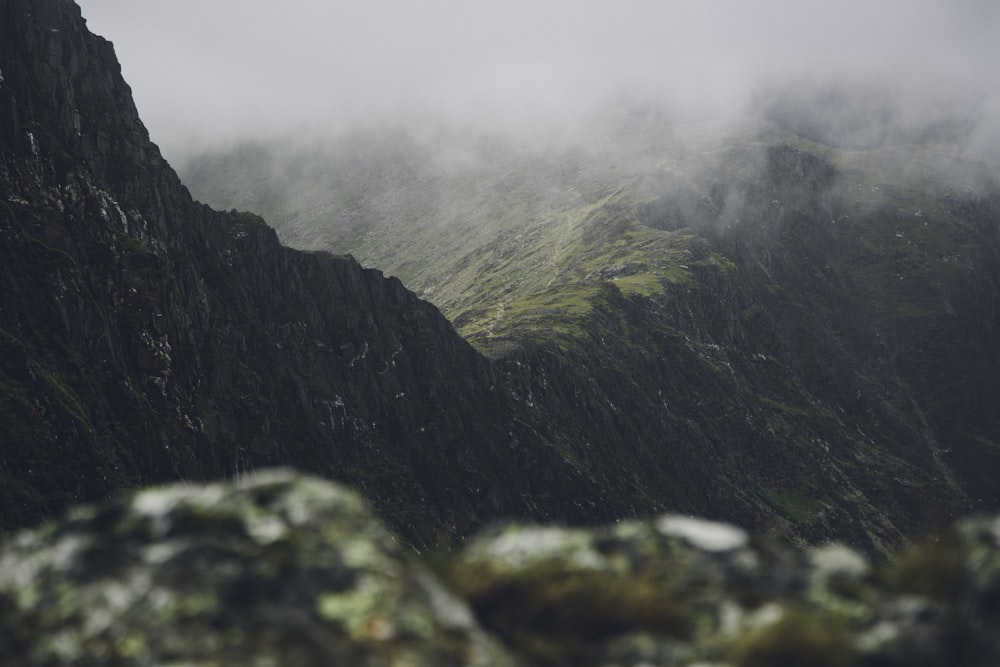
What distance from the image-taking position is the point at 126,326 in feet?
408

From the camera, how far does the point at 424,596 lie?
36.2ft

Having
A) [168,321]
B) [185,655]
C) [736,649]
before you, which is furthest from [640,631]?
[168,321]

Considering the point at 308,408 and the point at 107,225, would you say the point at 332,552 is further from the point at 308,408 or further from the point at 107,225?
the point at 308,408

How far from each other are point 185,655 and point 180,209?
157326mm

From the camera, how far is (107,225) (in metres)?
131

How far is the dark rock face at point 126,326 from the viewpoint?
4031 inches

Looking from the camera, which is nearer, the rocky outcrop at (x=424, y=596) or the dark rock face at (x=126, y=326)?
the rocky outcrop at (x=424, y=596)

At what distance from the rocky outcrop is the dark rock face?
281ft

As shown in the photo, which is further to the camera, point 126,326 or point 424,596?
point 126,326

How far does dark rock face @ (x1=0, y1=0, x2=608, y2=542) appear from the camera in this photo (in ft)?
336

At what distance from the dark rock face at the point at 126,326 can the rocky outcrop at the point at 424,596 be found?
281 feet

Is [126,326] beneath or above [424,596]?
above

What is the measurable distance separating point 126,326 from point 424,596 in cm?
12396

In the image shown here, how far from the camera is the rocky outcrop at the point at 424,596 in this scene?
10.3 m
